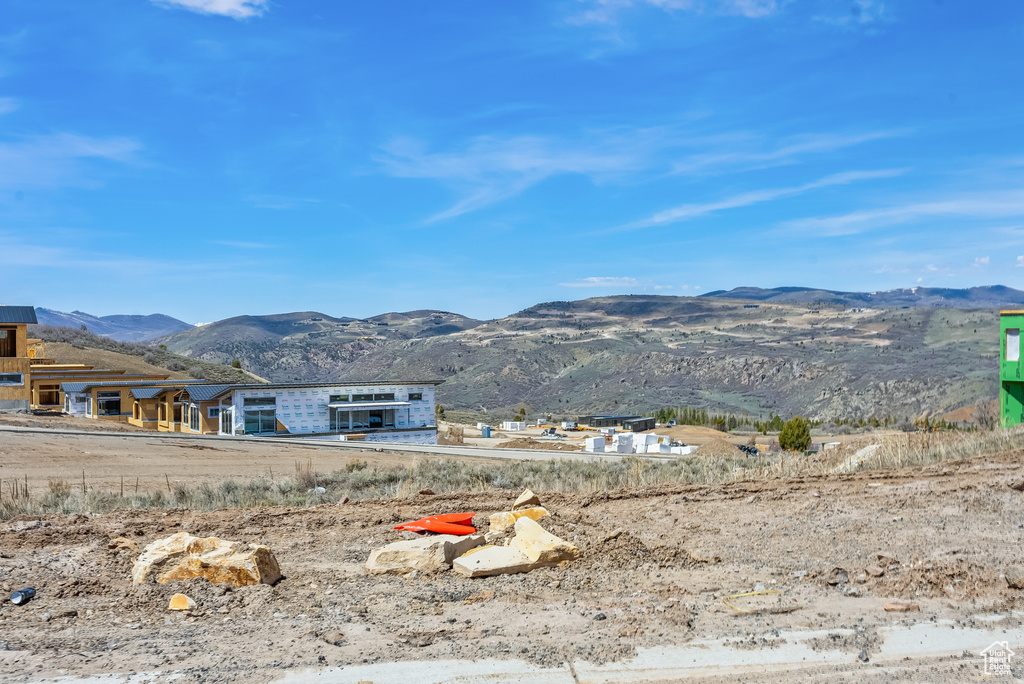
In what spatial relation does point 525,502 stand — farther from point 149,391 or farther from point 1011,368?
point 149,391

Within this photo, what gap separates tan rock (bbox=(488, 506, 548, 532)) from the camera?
34.2 ft

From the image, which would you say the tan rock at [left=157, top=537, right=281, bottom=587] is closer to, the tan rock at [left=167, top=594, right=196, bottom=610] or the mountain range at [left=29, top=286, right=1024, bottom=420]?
the tan rock at [left=167, top=594, right=196, bottom=610]

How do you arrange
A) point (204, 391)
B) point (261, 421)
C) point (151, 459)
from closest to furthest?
point (151, 459)
point (261, 421)
point (204, 391)

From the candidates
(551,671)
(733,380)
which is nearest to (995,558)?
(551,671)

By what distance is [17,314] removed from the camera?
1726 inches

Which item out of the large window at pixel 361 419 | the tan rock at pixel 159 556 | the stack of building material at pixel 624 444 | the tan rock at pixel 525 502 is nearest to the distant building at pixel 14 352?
the large window at pixel 361 419

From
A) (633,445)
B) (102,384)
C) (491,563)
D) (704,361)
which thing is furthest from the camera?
(704,361)

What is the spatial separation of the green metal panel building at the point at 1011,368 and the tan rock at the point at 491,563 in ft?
71.4

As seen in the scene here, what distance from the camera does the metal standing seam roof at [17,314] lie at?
1713 inches

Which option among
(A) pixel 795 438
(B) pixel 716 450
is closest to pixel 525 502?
(B) pixel 716 450

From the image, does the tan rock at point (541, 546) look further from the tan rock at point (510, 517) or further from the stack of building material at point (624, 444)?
the stack of building material at point (624, 444)

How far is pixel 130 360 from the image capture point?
7256 centimetres

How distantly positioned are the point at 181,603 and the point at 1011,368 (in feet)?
83.8

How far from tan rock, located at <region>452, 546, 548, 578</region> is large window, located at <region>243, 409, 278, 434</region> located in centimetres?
3466
